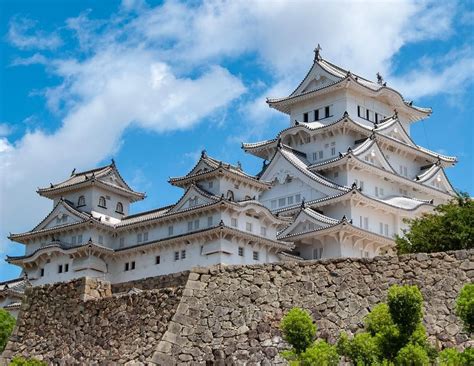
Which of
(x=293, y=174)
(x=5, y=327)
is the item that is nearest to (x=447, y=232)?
(x=5, y=327)

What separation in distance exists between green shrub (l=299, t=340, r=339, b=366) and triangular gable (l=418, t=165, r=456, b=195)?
5353cm

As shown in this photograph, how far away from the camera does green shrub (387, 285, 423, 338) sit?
18.1 meters

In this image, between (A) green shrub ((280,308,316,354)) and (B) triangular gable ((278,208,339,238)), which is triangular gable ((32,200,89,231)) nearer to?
(B) triangular gable ((278,208,339,238))

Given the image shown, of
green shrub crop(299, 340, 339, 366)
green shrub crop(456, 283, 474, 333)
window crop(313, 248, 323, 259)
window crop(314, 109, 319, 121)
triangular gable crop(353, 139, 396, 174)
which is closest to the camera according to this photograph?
green shrub crop(456, 283, 474, 333)

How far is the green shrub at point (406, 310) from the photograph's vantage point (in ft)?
59.3

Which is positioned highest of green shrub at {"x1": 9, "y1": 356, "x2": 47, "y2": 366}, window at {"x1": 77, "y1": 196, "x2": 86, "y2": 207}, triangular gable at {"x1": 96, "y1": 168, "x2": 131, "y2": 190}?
triangular gable at {"x1": 96, "y1": 168, "x2": 131, "y2": 190}

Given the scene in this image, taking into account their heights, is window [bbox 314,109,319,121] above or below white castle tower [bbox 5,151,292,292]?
above

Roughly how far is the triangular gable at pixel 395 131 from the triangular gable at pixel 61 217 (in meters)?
22.5

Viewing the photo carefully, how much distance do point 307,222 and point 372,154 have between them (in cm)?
930

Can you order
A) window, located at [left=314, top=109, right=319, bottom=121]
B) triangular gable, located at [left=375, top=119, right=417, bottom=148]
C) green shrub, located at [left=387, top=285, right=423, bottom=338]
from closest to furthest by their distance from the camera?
green shrub, located at [left=387, top=285, right=423, bottom=338], triangular gable, located at [left=375, top=119, right=417, bottom=148], window, located at [left=314, top=109, right=319, bottom=121]

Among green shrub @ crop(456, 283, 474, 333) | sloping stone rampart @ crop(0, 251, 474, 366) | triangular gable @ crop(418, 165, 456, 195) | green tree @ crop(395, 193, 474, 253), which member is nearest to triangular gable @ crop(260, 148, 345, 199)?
triangular gable @ crop(418, 165, 456, 195)

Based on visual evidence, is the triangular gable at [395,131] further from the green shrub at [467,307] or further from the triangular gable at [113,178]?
the green shrub at [467,307]

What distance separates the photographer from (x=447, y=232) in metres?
33.3

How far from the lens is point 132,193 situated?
221 feet
